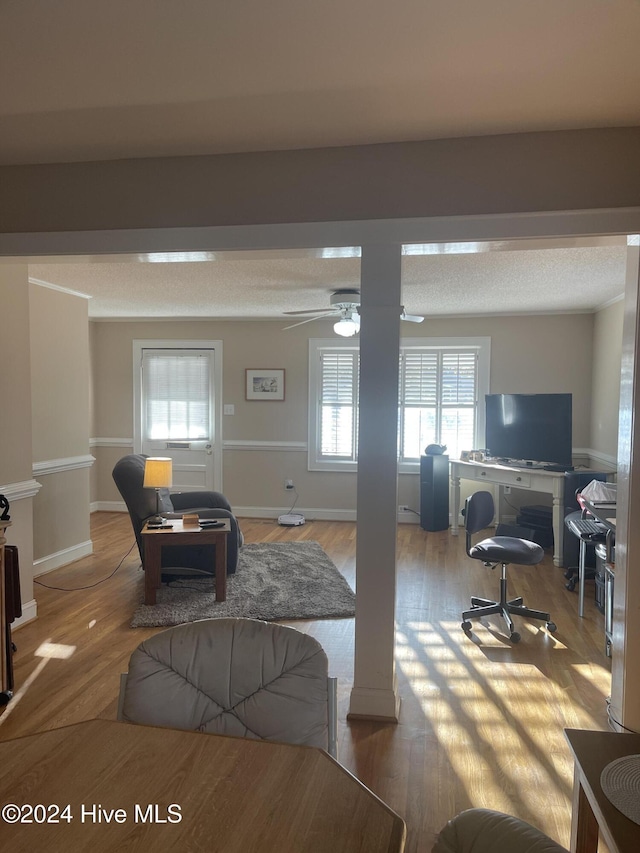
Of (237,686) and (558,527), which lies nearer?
(237,686)

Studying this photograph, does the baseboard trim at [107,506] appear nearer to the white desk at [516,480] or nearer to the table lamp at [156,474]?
the table lamp at [156,474]

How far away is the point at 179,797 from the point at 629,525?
2.07 meters

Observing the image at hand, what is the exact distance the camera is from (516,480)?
18.2 feet

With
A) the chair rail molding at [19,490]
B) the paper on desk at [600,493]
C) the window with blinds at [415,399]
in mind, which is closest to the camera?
the chair rail molding at [19,490]

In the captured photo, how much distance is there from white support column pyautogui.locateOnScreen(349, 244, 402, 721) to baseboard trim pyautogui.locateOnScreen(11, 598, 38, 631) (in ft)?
7.63

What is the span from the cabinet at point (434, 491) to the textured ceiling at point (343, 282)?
168 cm

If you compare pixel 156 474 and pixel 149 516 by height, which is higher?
pixel 156 474

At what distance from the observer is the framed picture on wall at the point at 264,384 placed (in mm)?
7078

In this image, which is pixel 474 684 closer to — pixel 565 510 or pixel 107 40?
pixel 565 510

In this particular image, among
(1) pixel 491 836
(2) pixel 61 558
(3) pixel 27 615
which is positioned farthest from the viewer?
(2) pixel 61 558

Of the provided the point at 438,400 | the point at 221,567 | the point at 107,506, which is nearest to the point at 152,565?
the point at 221,567

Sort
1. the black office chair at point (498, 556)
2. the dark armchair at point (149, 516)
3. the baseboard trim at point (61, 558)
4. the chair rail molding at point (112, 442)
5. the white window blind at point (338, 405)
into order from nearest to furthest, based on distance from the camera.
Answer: the black office chair at point (498, 556) < the dark armchair at point (149, 516) < the baseboard trim at point (61, 558) < the white window blind at point (338, 405) < the chair rail molding at point (112, 442)

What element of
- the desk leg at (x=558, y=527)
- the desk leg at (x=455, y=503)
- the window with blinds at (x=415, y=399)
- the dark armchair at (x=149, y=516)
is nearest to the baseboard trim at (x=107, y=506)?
the window with blinds at (x=415, y=399)

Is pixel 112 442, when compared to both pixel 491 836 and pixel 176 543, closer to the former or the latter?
pixel 176 543
